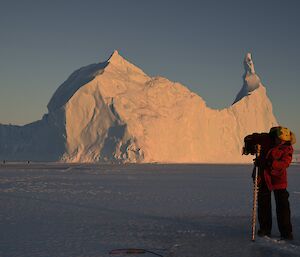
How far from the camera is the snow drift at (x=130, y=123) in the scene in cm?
7619

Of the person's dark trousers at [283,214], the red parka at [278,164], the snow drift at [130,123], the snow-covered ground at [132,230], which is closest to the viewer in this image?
the snow-covered ground at [132,230]

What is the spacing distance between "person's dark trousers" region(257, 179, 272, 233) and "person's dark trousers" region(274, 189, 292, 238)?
155 mm

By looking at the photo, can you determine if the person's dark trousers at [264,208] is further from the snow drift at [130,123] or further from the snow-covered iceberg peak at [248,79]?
the snow-covered iceberg peak at [248,79]

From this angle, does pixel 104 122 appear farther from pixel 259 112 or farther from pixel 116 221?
pixel 116 221

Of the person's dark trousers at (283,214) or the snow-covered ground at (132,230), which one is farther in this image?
the person's dark trousers at (283,214)

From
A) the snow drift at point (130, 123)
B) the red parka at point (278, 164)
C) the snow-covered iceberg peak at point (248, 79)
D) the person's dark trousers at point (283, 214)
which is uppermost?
the snow-covered iceberg peak at point (248, 79)

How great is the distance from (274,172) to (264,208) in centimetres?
52

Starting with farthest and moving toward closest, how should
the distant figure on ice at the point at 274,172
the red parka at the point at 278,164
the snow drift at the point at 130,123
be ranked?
the snow drift at the point at 130,123, the red parka at the point at 278,164, the distant figure on ice at the point at 274,172

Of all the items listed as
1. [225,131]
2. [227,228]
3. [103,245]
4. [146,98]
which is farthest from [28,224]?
[225,131]

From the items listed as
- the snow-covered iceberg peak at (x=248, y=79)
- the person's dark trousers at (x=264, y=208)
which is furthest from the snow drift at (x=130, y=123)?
the person's dark trousers at (x=264, y=208)

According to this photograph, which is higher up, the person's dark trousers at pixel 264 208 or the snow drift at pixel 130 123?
the snow drift at pixel 130 123

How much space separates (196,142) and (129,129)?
48.8 feet

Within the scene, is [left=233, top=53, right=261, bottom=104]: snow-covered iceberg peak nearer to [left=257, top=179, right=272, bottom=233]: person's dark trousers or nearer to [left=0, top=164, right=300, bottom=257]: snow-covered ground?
[left=0, top=164, right=300, bottom=257]: snow-covered ground

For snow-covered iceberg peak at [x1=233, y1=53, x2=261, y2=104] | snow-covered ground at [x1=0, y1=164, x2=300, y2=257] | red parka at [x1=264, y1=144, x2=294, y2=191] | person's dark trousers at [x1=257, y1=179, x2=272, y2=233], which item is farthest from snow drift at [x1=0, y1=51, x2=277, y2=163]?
red parka at [x1=264, y1=144, x2=294, y2=191]
